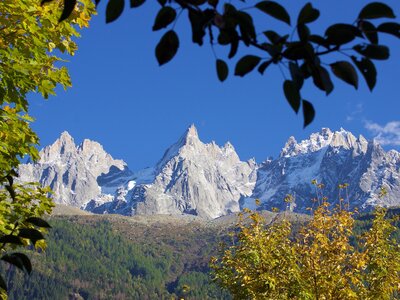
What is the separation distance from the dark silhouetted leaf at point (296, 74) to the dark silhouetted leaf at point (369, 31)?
238 mm

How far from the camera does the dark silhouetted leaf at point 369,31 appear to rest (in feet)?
5.36

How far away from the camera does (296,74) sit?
169cm

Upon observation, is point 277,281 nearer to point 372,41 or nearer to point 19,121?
point 19,121

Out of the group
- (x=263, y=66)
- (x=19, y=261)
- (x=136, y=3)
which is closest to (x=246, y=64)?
(x=263, y=66)

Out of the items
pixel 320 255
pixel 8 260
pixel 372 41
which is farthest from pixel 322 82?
pixel 320 255

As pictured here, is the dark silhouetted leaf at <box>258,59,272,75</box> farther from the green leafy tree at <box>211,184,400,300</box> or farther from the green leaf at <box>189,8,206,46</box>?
the green leafy tree at <box>211,184,400,300</box>

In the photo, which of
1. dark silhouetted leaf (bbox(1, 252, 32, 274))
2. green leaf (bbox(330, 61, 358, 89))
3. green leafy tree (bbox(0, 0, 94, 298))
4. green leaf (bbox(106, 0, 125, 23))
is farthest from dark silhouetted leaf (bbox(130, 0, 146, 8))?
green leafy tree (bbox(0, 0, 94, 298))

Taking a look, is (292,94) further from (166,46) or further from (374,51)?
(166,46)

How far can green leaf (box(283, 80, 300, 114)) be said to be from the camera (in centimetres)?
172

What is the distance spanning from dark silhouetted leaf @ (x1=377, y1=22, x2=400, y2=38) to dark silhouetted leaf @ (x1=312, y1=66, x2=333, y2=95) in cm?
22

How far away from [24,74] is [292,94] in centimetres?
782

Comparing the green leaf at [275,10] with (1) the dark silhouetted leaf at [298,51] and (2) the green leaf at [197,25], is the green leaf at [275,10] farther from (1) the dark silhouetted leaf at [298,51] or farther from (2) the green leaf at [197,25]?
(2) the green leaf at [197,25]

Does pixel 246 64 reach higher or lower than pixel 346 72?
higher

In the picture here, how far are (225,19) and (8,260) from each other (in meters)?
1.82
